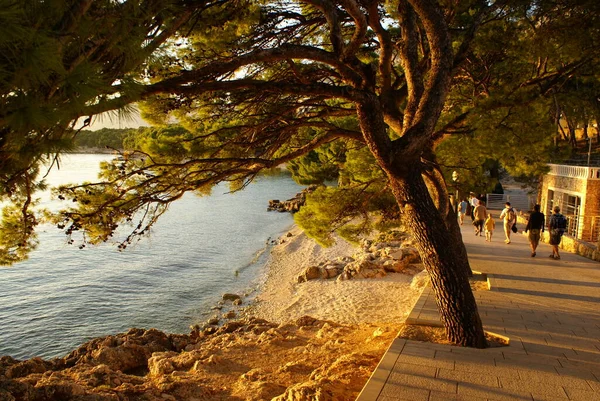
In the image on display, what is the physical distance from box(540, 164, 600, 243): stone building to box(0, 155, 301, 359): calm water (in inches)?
474

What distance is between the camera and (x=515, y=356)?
523 cm

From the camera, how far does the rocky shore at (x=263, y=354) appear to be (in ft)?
17.1

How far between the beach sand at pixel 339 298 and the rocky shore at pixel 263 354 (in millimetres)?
33

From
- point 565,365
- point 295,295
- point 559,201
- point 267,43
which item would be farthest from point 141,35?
point 559,201

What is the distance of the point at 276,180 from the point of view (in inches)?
2606

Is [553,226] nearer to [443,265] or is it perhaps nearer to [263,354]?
[443,265]

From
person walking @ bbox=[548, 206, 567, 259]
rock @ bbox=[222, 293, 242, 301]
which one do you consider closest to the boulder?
rock @ bbox=[222, 293, 242, 301]

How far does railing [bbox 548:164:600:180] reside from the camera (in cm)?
1566

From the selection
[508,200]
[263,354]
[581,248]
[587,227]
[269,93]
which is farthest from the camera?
[508,200]

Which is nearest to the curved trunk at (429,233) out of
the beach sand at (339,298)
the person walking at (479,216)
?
the beach sand at (339,298)

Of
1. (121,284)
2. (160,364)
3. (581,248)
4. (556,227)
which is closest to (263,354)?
(160,364)

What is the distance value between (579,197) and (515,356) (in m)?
14.5

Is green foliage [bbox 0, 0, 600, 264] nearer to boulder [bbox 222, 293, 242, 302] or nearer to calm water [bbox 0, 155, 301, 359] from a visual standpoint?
calm water [bbox 0, 155, 301, 359]

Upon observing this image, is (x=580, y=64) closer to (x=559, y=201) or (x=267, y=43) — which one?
(x=267, y=43)
